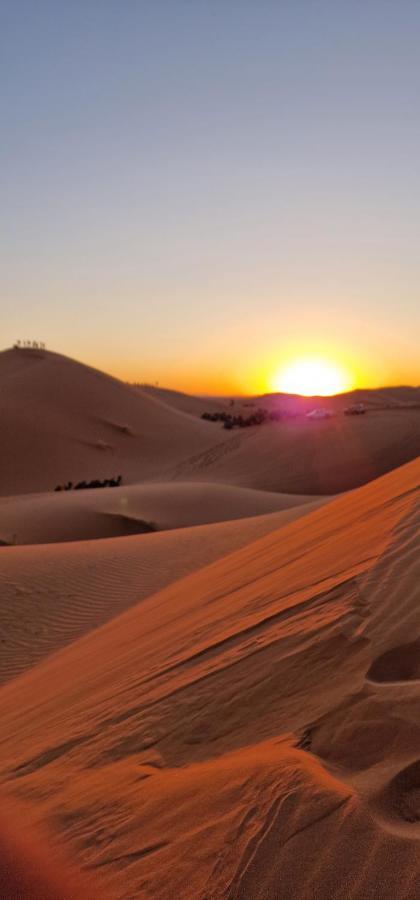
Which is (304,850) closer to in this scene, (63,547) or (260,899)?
(260,899)

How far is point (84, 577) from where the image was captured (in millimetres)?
10352

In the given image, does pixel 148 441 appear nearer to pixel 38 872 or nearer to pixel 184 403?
pixel 184 403

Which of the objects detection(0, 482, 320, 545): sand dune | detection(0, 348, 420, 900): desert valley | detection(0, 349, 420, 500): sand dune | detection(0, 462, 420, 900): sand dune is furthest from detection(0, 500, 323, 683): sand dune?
detection(0, 349, 420, 500): sand dune

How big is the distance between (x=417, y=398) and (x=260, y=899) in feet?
265

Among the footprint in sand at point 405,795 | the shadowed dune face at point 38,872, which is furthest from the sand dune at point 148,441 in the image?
the footprint in sand at point 405,795

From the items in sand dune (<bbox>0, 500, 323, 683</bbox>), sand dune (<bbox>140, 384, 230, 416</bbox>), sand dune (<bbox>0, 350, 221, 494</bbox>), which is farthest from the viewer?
sand dune (<bbox>140, 384, 230, 416</bbox>)

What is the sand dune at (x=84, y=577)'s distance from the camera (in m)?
8.34

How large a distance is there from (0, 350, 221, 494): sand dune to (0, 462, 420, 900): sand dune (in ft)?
94.5

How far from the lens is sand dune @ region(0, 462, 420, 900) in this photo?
2.09 metres

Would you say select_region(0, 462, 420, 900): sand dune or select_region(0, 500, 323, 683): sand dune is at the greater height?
select_region(0, 500, 323, 683): sand dune

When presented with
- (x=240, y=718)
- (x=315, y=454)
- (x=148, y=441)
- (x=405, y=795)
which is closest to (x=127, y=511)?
(x=315, y=454)

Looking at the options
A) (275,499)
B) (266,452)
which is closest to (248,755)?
(275,499)

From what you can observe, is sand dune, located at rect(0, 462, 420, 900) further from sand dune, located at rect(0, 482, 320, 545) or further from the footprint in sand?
sand dune, located at rect(0, 482, 320, 545)

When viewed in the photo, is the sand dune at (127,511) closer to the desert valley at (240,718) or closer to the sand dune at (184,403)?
the desert valley at (240,718)
